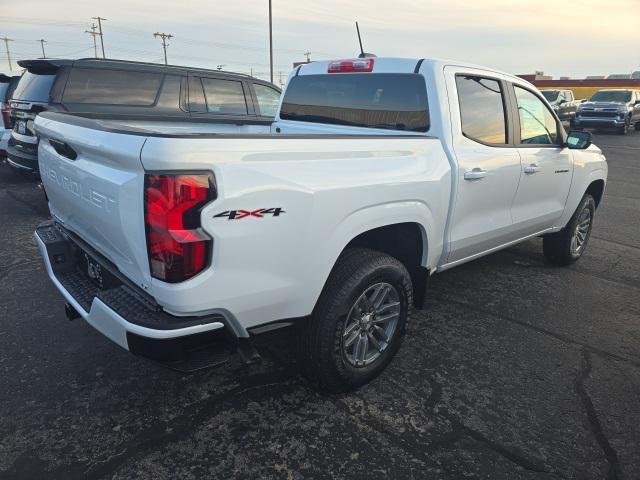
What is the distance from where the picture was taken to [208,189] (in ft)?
6.18

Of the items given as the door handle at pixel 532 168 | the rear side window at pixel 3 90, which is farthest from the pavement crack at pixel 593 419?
the rear side window at pixel 3 90

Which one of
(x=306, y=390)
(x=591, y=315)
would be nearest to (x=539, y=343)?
(x=591, y=315)

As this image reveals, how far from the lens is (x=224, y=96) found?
7805mm

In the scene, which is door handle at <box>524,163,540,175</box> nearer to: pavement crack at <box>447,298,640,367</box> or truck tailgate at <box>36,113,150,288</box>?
pavement crack at <box>447,298,640,367</box>

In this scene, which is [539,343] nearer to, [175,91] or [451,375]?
[451,375]

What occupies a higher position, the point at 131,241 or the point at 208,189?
the point at 208,189

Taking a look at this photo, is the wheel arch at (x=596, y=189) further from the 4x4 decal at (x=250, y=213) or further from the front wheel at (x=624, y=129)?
the front wheel at (x=624, y=129)

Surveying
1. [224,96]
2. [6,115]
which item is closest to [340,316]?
[224,96]

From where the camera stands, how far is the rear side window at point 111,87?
6453 mm

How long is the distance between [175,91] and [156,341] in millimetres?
6143

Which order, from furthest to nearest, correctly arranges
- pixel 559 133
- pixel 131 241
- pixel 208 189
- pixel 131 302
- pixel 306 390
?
pixel 559 133
pixel 306 390
pixel 131 302
pixel 131 241
pixel 208 189

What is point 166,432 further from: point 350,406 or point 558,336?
point 558,336

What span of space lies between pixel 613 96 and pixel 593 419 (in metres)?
23.9

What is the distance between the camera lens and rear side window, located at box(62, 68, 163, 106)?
6.45m
